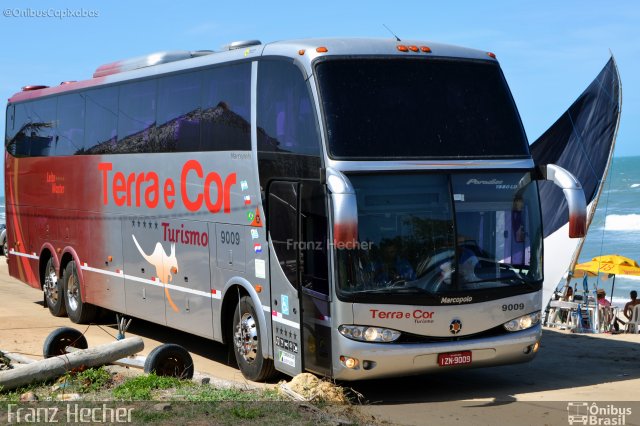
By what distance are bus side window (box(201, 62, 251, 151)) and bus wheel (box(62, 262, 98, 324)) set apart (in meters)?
6.10

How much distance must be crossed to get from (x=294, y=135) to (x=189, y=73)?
362 cm

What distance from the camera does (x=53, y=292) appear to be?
787 inches

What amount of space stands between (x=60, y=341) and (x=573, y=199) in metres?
6.69

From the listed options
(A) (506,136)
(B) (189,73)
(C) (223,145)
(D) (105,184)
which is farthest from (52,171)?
(A) (506,136)

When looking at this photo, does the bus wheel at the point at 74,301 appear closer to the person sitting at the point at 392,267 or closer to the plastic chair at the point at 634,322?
the person sitting at the point at 392,267

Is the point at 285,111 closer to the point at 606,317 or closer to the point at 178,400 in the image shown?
the point at 178,400

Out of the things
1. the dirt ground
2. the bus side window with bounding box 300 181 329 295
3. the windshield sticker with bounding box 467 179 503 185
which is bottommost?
the dirt ground

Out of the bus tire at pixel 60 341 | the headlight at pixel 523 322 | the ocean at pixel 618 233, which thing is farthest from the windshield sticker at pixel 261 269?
the ocean at pixel 618 233

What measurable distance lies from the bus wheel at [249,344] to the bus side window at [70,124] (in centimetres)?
638

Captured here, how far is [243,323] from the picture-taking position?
43.0 ft

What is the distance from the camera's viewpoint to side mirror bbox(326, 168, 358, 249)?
10.1m

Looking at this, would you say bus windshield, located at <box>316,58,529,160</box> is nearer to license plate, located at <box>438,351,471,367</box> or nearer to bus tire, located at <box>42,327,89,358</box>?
license plate, located at <box>438,351,471,367</box>

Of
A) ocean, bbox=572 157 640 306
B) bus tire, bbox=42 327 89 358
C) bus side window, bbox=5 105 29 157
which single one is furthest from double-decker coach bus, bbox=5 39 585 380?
ocean, bbox=572 157 640 306

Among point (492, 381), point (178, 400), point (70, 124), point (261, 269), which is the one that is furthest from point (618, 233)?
point (178, 400)
